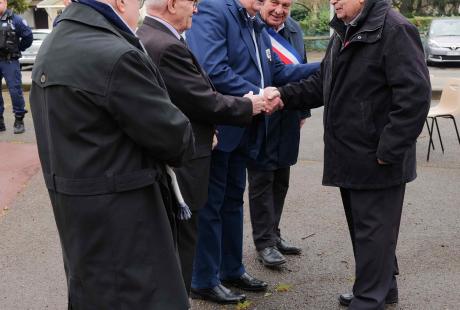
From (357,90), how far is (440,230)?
2356mm

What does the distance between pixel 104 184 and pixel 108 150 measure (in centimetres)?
12

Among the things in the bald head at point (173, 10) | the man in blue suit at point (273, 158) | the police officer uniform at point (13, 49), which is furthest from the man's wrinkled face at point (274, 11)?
the police officer uniform at point (13, 49)

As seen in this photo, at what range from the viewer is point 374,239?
3502 mm

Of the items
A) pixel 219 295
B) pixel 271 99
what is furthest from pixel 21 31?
pixel 219 295

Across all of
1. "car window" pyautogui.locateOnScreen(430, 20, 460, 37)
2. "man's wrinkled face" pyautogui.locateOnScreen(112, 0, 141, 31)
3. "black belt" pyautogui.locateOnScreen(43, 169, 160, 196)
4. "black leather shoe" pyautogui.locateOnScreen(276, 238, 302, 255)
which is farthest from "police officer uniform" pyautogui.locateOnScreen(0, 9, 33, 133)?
"car window" pyautogui.locateOnScreen(430, 20, 460, 37)

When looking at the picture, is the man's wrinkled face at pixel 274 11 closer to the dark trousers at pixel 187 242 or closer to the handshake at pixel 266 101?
the handshake at pixel 266 101

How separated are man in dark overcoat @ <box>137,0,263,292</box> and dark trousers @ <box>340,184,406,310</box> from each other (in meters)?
0.80

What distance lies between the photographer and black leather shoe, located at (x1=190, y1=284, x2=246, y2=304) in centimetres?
394

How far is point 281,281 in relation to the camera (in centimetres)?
433

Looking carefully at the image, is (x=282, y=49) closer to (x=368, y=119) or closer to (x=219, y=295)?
(x=368, y=119)

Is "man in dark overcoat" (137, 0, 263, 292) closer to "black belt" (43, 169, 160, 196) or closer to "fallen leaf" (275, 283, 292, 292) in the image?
"black belt" (43, 169, 160, 196)

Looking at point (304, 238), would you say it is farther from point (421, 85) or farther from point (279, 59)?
point (421, 85)

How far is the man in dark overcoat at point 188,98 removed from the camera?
3043 mm

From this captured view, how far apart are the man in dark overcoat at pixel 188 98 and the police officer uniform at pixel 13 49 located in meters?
6.10
